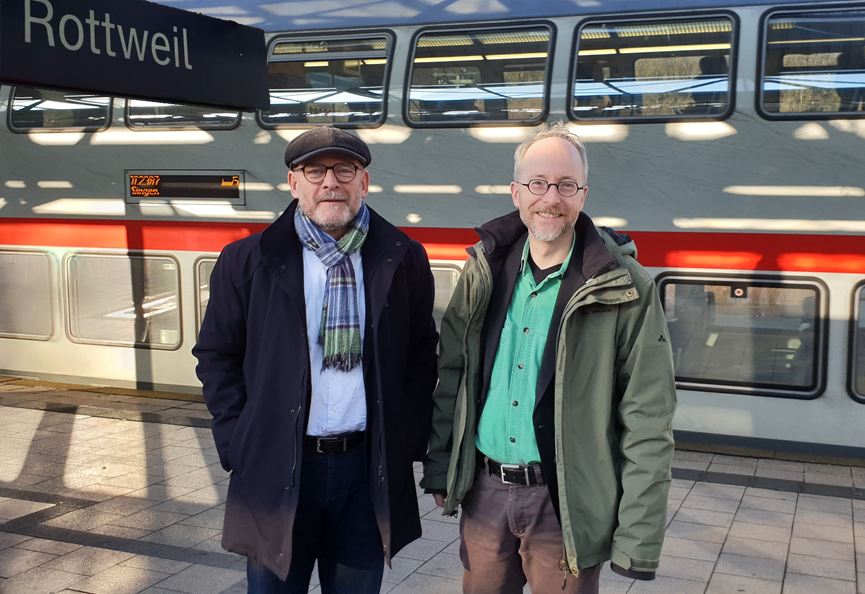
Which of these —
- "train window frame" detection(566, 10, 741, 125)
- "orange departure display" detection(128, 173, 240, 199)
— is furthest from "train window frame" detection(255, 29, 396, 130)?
"train window frame" detection(566, 10, 741, 125)

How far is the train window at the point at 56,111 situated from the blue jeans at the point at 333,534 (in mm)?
6737

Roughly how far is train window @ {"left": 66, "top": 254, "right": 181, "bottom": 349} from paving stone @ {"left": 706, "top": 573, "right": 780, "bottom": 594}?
5891mm

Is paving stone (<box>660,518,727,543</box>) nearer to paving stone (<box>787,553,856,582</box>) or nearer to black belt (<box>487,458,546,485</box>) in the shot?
paving stone (<box>787,553,856,582</box>)

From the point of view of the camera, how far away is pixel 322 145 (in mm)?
2701

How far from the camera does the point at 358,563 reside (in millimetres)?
2904

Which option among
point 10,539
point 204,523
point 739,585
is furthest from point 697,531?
point 10,539

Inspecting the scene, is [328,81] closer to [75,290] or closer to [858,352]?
[75,290]

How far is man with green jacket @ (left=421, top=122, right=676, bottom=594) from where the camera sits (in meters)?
2.48

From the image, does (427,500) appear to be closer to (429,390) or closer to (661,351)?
(429,390)

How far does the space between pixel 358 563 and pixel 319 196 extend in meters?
1.24

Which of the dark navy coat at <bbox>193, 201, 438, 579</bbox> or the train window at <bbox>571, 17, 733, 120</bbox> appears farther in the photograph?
the train window at <bbox>571, 17, 733, 120</bbox>

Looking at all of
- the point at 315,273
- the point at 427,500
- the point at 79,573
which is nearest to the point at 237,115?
the point at 427,500

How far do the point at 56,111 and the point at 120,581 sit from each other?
5861 millimetres

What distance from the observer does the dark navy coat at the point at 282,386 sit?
8.95 ft
